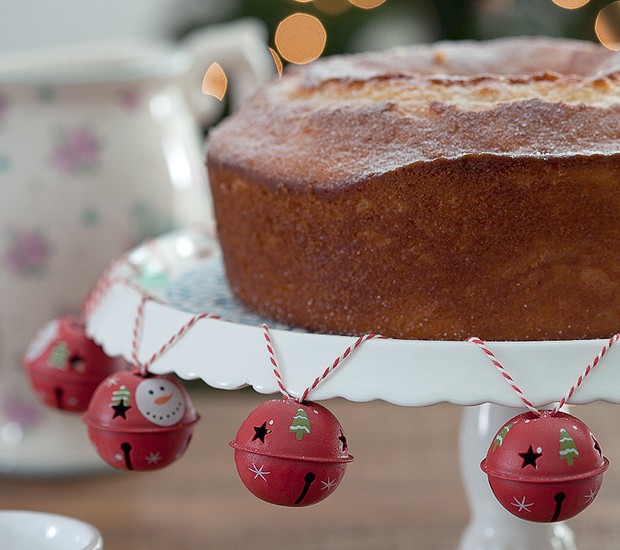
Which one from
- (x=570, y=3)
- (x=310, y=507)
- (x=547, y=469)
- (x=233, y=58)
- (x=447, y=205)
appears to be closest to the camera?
(x=547, y=469)

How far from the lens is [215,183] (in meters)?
0.95

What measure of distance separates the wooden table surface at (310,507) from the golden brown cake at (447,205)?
1.49 ft

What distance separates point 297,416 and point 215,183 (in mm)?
319

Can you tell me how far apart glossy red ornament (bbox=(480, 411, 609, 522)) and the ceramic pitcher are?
0.77 meters

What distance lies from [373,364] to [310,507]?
1.99 feet

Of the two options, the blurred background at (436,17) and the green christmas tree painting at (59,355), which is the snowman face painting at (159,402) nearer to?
the green christmas tree painting at (59,355)

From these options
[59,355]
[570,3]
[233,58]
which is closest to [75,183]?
[233,58]

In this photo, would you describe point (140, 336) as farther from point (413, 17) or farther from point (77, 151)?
point (413, 17)

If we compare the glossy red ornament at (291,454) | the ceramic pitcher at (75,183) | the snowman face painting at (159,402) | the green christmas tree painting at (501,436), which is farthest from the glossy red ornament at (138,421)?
the ceramic pitcher at (75,183)

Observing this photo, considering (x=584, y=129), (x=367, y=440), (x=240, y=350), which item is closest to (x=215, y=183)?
(x=240, y=350)

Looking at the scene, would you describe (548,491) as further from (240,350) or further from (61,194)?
(61,194)

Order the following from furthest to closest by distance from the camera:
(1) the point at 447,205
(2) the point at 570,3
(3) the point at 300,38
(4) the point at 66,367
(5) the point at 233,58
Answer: (3) the point at 300,38
(2) the point at 570,3
(5) the point at 233,58
(4) the point at 66,367
(1) the point at 447,205

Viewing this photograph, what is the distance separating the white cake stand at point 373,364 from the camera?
2.25 feet

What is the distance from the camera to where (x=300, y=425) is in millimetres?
709
